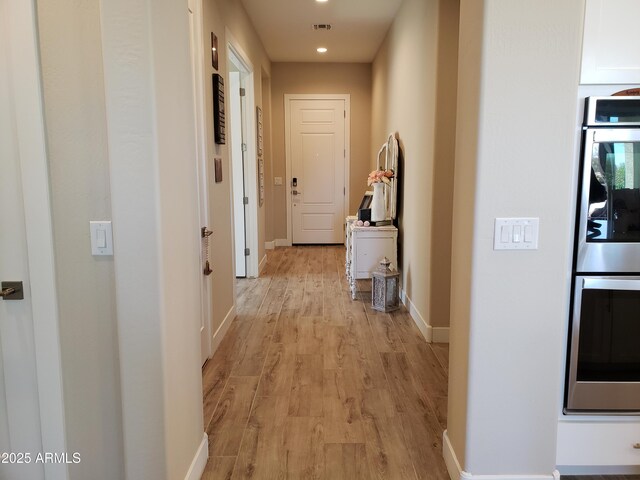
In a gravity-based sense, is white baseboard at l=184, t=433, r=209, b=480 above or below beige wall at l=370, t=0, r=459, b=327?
below

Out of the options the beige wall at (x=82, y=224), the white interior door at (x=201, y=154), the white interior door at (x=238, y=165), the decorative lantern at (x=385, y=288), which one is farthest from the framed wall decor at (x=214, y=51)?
the decorative lantern at (x=385, y=288)

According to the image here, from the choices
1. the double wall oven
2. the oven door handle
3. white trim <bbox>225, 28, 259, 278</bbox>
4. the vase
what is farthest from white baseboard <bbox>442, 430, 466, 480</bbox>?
white trim <bbox>225, 28, 259, 278</bbox>

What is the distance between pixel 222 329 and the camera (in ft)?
11.5

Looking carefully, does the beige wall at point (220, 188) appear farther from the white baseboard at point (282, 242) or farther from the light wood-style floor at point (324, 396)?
the white baseboard at point (282, 242)

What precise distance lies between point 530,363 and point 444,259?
172 centimetres

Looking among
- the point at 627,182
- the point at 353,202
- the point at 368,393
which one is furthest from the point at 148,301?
the point at 353,202

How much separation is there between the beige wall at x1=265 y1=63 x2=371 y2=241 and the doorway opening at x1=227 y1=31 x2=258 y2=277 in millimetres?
1723

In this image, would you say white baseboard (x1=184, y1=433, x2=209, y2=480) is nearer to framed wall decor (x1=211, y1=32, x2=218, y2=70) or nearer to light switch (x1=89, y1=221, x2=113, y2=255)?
light switch (x1=89, y1=221, x2=113, y2=255)

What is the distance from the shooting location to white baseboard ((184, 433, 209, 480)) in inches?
72.3

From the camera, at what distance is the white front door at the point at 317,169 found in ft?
23.7

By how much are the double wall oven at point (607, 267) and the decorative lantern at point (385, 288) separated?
2.40m

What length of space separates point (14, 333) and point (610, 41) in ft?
7.60

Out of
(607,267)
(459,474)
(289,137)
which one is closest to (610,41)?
(607,267)

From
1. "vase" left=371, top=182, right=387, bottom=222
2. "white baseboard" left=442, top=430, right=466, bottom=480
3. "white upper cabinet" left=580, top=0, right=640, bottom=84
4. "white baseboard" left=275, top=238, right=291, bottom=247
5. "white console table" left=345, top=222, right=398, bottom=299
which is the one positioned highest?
"white upper cabinet" left=580, top=0, right=640, bottom=84
